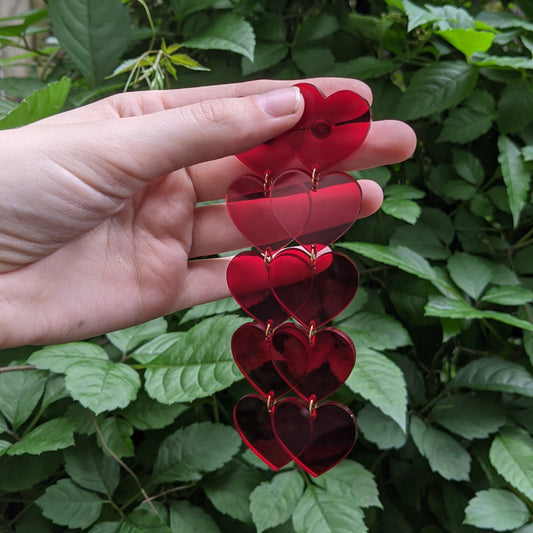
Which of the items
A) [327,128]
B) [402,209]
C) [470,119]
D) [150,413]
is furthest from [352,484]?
[470,119]

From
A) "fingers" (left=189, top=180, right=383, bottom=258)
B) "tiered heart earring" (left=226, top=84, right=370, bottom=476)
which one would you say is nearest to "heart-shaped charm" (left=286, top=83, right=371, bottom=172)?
"tiered heart earring" (left=226, top=84, right=370, bottom=476)

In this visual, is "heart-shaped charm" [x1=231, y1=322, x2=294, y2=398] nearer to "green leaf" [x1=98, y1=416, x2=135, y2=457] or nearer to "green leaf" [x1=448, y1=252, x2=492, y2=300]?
"green leaf" [x1=98, y1=416, x2=135, y2=457]

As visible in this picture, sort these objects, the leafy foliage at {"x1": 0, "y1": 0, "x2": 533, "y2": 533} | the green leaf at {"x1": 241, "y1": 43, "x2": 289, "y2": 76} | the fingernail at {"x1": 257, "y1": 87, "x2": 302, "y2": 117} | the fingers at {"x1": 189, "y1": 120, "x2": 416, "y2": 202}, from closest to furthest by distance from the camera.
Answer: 1. the fingernail at {"x1": 257, "y1": 87, "x2": 302, "y2": 117}
2. the fingers at {"x1": 189, "y1": 120, "x2": 416, "y2": 202}
3. the leafy foliage at {"x1": 0, "y1": 0, "x2": 533, "y2": 533}
4. the green leaf at {"x1": 241, "y1": 43, "x2": 289, "y2": 76}

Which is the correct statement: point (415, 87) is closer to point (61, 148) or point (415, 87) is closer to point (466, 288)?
point (466, 288)

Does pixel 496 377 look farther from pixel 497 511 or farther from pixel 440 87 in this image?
pixel 440 87

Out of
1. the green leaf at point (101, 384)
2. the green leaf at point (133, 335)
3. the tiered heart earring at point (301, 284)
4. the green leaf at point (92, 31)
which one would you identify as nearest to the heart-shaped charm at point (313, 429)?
the tiered heart earring at point (301, 284)

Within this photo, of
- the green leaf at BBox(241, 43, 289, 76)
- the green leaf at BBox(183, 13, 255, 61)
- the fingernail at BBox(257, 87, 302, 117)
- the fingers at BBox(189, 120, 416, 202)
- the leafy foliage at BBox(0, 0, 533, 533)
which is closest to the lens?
the fingernail at BBox(257, 87, 302, 117)

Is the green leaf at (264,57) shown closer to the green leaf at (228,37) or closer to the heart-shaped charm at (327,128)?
the green leaf at (228,37)
